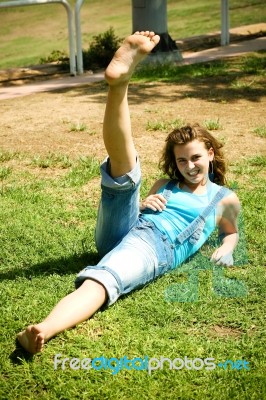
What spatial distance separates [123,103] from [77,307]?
1030mm

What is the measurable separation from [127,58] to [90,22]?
11.7 m

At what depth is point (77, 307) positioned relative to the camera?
10.7 ft

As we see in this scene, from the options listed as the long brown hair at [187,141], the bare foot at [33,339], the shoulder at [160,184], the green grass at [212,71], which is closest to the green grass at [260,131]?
the green grass at [212,71]

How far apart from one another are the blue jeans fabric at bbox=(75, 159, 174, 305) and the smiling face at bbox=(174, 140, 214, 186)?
1.22ft

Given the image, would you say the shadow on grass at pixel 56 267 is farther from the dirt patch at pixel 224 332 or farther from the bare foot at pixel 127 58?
the bare foot at pixel 127 58

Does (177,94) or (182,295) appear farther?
(177,94)

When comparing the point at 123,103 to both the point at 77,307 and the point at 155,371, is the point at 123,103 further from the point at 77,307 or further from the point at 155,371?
the point at 155,371

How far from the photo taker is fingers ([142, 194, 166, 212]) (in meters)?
3.90

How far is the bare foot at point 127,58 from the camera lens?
3.52 m

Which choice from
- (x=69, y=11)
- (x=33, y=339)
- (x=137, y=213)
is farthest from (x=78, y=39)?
(x=33, y=339)

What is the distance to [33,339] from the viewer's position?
3047mm

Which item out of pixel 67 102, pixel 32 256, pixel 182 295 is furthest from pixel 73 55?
pixel 182 295

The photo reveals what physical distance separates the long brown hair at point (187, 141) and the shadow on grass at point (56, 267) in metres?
0.66

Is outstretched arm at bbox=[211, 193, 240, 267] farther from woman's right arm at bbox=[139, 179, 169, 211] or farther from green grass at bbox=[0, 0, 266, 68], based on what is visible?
green grass at bbox=[0, 0, 266, 68]
